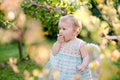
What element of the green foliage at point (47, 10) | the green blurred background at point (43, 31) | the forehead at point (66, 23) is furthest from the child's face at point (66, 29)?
the green foliage at point (47, 10)

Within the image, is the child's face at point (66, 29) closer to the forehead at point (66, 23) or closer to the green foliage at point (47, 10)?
the forehead at point (66, 23)

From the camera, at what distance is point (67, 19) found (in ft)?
12.8

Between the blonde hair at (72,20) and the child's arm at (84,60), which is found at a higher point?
the blonde hair at (72,20)

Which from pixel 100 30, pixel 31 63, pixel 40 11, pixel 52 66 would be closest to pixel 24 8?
pixel 40 11

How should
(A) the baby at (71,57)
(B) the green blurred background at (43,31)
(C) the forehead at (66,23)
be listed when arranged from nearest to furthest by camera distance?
(B) the green blurred background at (43,31)
(C) the forehead at (66,23)
(A) the baby at (71,57)

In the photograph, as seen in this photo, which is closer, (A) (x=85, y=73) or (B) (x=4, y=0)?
(A) (x=85, y=73)

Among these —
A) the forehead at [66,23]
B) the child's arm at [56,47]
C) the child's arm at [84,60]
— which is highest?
the forehead at [66,23]

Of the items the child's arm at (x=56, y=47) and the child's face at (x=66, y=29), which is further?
the child's arm at (x=56, y=47)

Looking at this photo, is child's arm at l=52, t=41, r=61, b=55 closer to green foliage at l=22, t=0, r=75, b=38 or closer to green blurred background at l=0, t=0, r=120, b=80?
green blurred background at l=0, t=0, r=120, b=80

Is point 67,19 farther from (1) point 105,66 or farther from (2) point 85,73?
(1) point 105,66

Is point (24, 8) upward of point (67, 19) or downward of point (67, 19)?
downward

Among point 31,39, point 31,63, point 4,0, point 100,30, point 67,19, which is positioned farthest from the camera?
point 31,63

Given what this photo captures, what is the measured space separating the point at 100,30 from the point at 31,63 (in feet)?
18.1

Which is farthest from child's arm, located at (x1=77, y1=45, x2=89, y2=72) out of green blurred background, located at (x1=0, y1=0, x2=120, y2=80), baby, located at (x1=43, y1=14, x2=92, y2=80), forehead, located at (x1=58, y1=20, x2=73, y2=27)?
forehead, located at (x1=58, y1=20, x2=73, y2=27)
